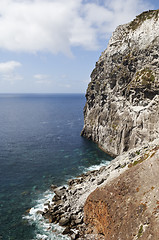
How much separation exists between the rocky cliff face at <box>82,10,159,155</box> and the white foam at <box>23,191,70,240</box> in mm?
37969

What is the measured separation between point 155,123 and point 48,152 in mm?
44301

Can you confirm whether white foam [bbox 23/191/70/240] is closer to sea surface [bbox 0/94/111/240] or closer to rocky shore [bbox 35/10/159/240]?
sea surface [bbox 0/94/111/240]

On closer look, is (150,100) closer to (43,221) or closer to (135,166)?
(135,166)

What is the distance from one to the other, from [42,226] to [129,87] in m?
52.0

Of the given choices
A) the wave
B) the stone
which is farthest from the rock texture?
the wave

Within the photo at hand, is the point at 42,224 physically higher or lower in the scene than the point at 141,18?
lower

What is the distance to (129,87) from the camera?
64688 mm

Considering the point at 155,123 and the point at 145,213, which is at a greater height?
the point at 155,123

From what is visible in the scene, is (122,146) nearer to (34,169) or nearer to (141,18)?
(34,169)

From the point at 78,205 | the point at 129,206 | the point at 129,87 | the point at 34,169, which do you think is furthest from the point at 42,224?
the point at 129,87

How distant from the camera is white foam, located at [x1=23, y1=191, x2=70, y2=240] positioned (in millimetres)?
32188

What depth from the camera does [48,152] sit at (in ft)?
245

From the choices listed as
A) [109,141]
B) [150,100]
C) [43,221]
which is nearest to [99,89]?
[109,141]

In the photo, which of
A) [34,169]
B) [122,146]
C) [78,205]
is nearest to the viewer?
[78,205]
